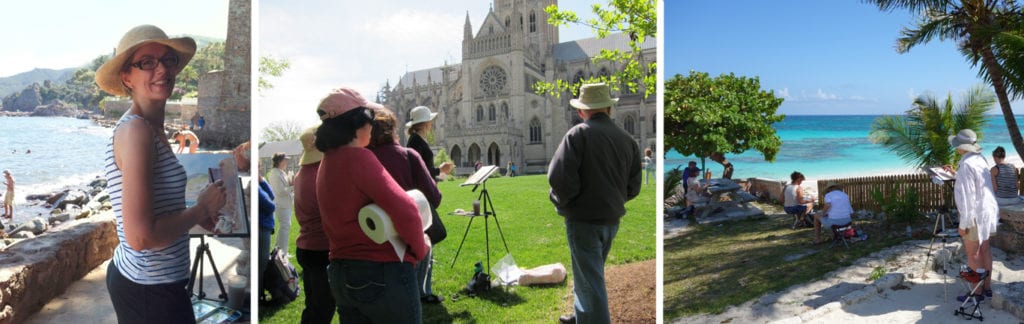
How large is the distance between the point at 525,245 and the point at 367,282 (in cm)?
149

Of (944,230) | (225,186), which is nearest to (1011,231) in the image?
(944,230)

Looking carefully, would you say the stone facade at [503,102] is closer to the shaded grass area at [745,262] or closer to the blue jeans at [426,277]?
the blue jeans at [426,277]

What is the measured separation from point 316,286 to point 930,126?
5015 millimetres

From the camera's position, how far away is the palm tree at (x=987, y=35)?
3.67m

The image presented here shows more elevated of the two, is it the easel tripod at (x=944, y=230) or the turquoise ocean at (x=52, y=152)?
the turquoise ocean at (x=52, y=152)

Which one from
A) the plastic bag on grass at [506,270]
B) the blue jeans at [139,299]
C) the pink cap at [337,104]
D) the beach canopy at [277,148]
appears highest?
the pink cap at [337,104]

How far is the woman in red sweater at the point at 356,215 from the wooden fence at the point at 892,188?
434cm

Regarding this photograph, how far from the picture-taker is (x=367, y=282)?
181 cm

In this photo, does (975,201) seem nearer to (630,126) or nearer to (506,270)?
(630,126)

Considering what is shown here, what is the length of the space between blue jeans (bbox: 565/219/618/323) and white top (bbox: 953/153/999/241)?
239 cm

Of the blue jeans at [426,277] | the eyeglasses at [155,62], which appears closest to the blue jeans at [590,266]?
the blue jeans at [426,277]

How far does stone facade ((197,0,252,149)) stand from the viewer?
245 cm

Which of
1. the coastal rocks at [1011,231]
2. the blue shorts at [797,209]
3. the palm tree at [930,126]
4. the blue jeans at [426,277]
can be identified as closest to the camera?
the blue jeans at [426,277]

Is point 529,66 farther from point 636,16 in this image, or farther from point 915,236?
point 915,236
